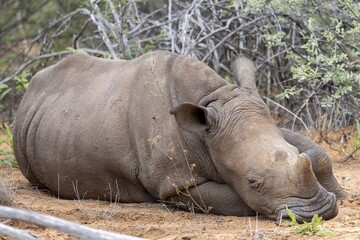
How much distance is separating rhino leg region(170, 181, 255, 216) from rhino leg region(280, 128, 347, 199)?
0.73 metres

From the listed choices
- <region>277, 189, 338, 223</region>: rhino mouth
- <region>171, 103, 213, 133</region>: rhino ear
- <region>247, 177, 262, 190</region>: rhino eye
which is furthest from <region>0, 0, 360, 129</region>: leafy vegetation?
<region>277, 189, 338, 223</region>: rhino mouth

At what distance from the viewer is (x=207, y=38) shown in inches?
405

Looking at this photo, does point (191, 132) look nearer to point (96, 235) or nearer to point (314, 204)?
point (314, 204)

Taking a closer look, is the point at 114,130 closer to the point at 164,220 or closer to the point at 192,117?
the point at 192,117

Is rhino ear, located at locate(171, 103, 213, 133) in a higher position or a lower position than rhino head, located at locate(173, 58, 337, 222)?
higher

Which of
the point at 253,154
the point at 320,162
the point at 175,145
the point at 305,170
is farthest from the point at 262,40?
the point at 305,170

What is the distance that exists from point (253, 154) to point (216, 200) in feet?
2.00

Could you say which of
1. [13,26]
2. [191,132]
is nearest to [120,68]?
[191,132]

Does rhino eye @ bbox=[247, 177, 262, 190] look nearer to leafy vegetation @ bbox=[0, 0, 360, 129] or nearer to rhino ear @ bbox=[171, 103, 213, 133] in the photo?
rhino ear @ bbox=[171, 103, 213, 133]

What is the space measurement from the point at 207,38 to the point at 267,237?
4.85 m

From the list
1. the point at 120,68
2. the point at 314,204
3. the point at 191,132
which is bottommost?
the point at 314,204

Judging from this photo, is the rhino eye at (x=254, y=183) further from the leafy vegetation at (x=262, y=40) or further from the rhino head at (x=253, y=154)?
the leafy vegetation at (x=262, y=40)

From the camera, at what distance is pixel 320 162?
725 cm

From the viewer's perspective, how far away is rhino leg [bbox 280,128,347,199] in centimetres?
725
